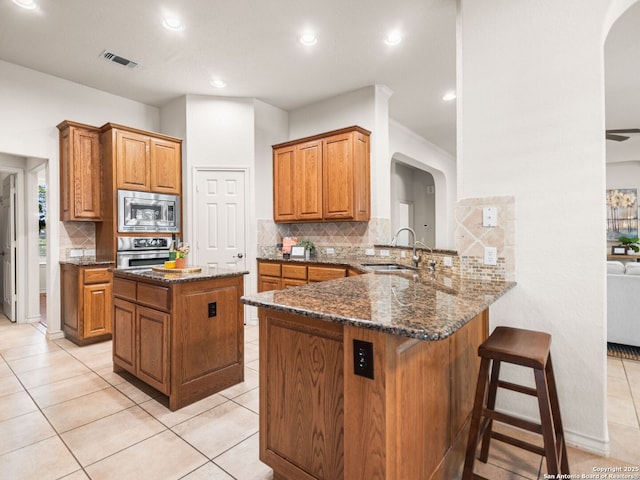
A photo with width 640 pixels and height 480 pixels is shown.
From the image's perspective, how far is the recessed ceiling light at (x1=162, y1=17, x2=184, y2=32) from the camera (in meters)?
2.86

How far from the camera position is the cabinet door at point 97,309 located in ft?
11.9

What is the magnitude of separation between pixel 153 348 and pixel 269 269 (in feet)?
6.77

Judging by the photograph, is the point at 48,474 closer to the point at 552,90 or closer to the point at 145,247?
the point at 145,247

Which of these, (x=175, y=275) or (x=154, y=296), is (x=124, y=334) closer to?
(x=154, y=296)

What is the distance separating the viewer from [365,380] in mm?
1163

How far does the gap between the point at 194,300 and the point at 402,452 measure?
1691mm

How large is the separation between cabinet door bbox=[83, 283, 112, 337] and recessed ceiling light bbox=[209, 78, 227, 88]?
2703 mm

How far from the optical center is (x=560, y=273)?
1.95 meters

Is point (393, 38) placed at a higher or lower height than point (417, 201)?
higher

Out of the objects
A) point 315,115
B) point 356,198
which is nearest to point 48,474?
point 356,198

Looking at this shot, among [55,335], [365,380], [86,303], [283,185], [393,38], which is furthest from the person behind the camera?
[283,185]

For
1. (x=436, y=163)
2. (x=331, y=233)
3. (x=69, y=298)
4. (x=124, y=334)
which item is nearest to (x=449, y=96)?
(x=331, y=233)

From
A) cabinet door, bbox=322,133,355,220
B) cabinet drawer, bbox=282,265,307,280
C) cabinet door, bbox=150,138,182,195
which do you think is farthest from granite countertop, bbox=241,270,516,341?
cabinet door, bbox=150,138,182,195

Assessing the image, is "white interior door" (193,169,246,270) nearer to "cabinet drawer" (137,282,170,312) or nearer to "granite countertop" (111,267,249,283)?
"granite countertop" (111,267,249,283)
